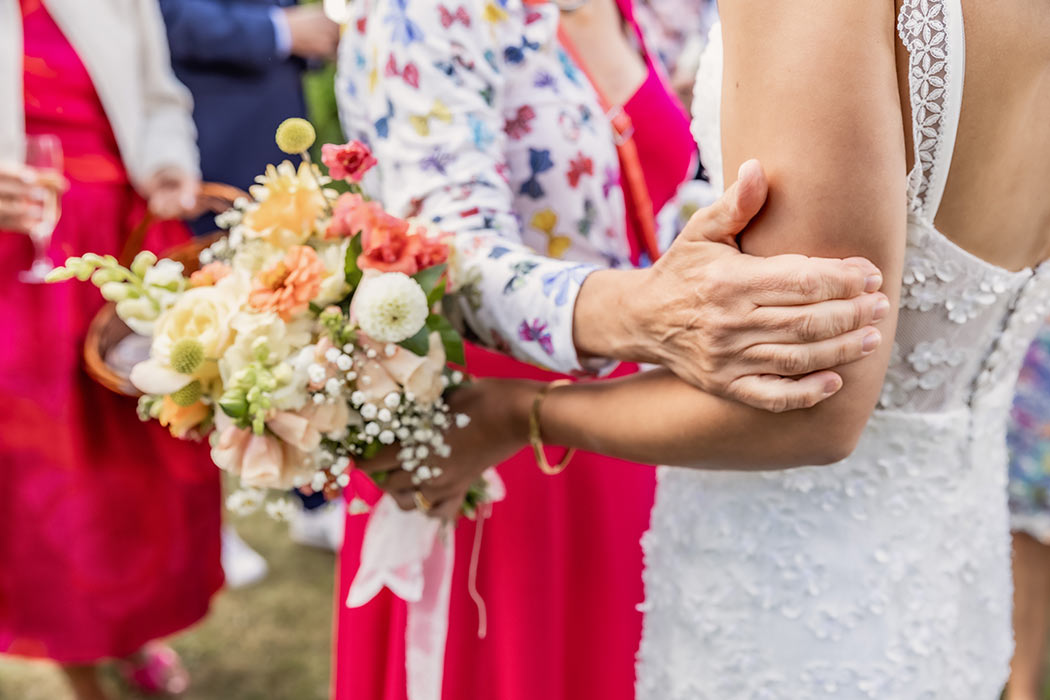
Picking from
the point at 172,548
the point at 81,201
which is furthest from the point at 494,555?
the point at 81,201

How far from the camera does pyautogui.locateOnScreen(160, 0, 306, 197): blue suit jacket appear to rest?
3.04m

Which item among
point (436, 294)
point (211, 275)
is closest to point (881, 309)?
point (436, 294)

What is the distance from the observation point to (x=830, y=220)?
3.05 ft

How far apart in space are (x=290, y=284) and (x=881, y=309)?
710mm

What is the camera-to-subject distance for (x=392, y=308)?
1158mm

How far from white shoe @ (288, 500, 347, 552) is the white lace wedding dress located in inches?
115

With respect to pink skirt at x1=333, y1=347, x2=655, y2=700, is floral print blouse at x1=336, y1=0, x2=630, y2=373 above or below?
above

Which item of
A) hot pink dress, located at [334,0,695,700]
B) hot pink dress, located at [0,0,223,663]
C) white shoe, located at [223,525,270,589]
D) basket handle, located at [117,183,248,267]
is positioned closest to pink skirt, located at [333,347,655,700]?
hot pink dress, located at [334,0,695,700]

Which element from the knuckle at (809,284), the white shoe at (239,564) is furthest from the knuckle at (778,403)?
the white shoe at (239,564)

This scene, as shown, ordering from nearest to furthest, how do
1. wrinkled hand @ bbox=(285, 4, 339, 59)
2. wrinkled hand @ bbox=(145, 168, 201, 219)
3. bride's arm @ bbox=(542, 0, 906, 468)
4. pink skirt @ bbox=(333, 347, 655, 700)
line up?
1. bride's arm @ bbox=(542, 0, 906, 468)
2. pink skirt @ bbox=(333, 347, 655, 700)
3. wrinkled hand @ bbox=(145, 168, 201, 219)
4. wrinkled hand @ bbox=(285, 4, 339, 59)

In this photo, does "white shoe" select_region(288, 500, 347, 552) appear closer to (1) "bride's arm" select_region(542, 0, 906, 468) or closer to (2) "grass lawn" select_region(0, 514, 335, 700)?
(2) "grass lawn" select_region(0, 514, 335, 700)

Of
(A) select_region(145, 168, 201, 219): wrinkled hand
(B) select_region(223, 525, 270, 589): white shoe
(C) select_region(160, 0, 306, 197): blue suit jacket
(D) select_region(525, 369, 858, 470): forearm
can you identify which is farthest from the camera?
(B) select_region(223, 525, 270, 589): white shoe

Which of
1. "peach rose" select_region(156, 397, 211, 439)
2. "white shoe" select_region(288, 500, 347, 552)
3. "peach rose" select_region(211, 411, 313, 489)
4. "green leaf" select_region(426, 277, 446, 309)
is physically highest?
"green leaf" select_region(426, 277, 446, 309)

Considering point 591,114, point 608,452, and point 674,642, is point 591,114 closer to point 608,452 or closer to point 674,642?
point 608,452
